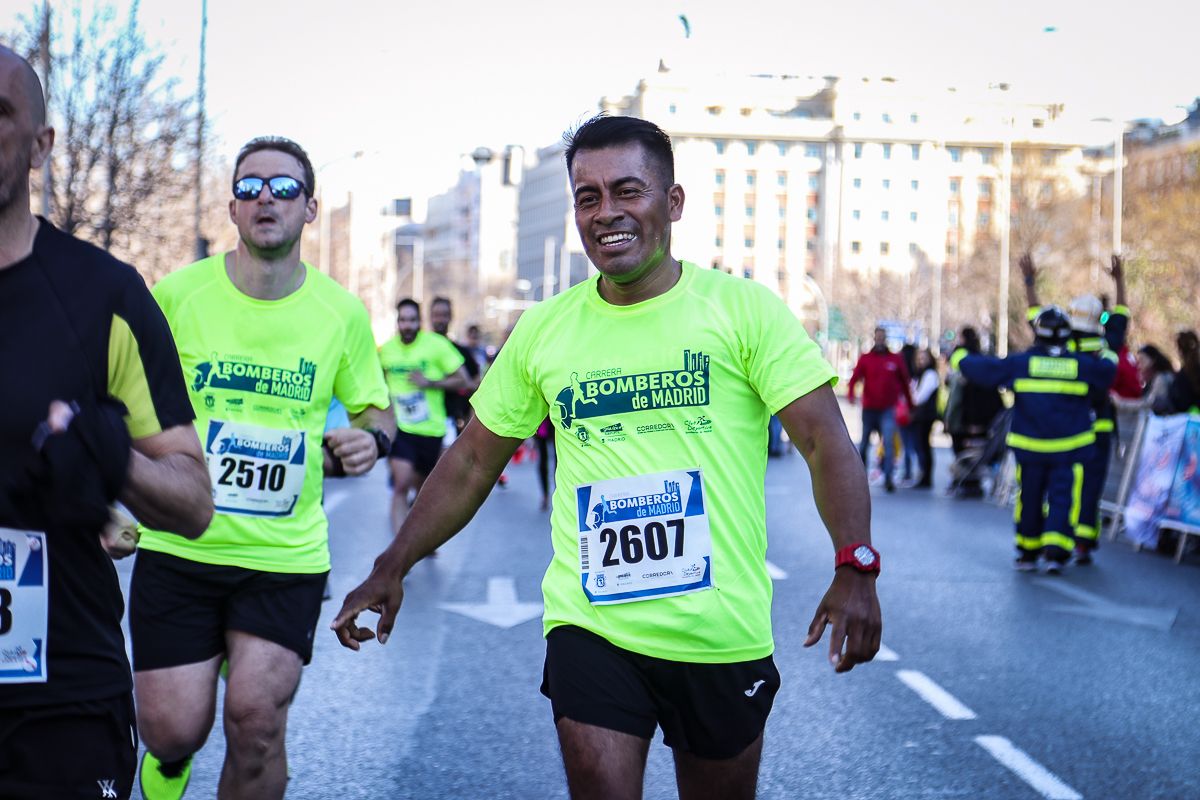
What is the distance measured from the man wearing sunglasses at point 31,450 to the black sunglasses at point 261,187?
2.29 meters

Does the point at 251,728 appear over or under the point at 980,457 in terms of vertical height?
over

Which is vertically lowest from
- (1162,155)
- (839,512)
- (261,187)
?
(839,512)

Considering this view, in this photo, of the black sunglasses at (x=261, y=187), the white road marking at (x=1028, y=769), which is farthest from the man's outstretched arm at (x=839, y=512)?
the white road marking at (x=1028, y=769)

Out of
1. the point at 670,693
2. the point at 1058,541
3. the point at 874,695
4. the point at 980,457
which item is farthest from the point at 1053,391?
the point at 670,693

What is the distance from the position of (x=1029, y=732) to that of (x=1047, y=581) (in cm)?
564

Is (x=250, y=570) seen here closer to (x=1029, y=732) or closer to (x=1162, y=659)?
(x=1029, y=732)

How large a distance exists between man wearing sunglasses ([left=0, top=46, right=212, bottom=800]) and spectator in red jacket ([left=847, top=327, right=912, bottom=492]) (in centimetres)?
1797

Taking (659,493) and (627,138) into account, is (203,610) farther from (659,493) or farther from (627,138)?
(627,138)

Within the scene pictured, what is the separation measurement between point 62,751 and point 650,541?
151 cm

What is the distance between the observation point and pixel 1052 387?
12414 millimetres

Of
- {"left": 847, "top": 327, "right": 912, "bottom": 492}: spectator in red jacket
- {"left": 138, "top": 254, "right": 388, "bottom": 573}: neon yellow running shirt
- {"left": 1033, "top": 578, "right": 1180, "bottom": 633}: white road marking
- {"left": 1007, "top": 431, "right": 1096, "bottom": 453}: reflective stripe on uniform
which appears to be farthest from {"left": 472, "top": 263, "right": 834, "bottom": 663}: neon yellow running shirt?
{"left": 847, "top": 327, "right": 912, "bottom": 492}: spectator in red jacket

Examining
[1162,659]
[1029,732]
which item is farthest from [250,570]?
[1162,659]

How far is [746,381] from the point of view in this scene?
398cm

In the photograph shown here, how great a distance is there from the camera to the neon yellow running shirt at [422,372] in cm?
1362
